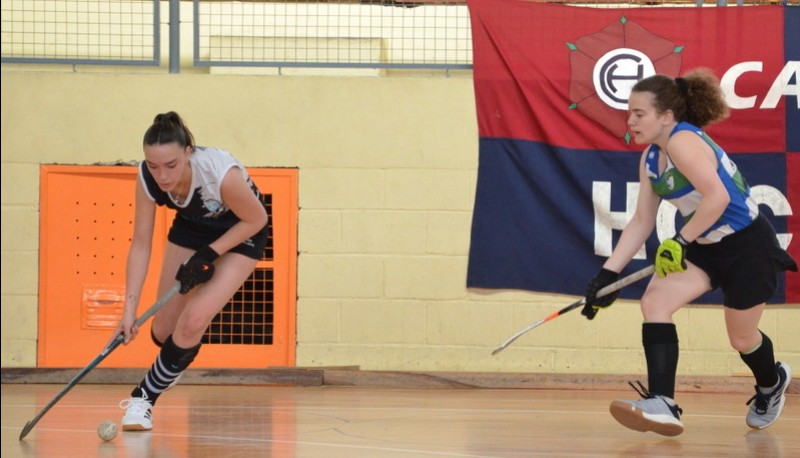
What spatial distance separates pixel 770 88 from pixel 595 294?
108 inches

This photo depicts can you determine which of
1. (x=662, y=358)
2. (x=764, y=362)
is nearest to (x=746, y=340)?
(x=764, y=362)

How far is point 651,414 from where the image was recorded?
150 inches

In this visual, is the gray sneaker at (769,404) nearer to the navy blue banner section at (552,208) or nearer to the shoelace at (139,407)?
the navy blue banner section at (552,208)

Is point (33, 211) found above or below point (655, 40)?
below

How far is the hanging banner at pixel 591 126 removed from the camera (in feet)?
20.8

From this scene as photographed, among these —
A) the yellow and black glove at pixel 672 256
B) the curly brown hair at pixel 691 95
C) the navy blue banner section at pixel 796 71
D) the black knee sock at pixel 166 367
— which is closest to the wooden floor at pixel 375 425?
the black knee sock at pixel 166 367

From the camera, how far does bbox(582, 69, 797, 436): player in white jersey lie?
→ 3869 mm

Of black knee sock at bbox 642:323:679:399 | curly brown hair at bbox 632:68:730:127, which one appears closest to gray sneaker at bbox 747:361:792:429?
black knee sock at bbox 642:323:679:399

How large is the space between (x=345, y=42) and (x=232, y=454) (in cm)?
351

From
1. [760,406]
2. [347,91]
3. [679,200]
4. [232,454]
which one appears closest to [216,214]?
[232,454]

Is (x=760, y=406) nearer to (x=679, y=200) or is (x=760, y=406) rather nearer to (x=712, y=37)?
(x=679, y=200)

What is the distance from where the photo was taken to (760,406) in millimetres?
4305

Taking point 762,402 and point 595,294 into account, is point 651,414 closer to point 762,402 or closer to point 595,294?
point 595,294

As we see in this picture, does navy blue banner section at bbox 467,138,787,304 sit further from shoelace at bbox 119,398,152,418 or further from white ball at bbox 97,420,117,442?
white ball at bbox 97,420,117,442
